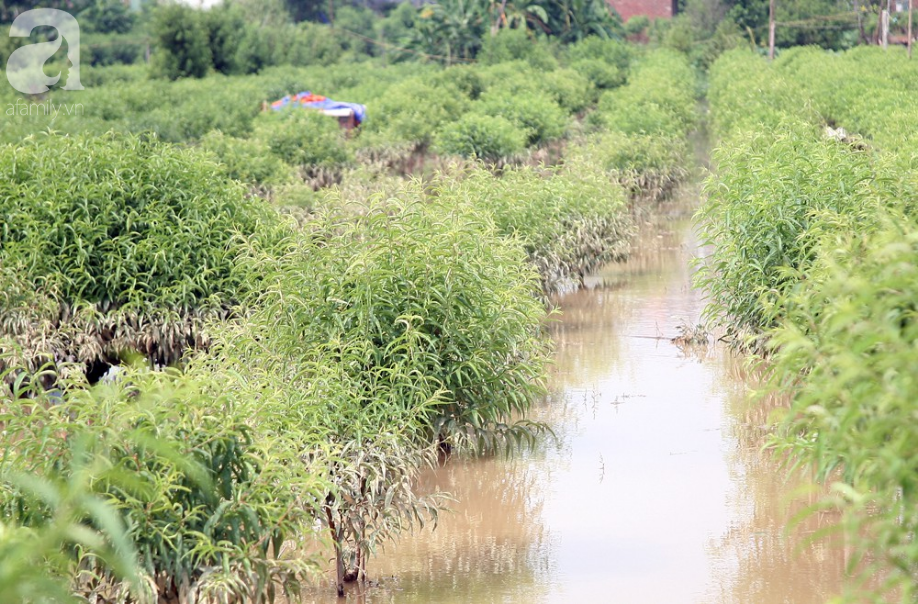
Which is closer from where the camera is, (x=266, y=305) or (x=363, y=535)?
(x=363, y=535)

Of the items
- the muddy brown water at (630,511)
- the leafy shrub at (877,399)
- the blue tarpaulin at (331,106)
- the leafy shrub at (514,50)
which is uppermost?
the leafy shrub at (877,399)

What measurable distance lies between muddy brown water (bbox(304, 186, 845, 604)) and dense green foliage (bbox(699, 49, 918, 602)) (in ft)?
1.78

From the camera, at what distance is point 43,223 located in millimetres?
11195

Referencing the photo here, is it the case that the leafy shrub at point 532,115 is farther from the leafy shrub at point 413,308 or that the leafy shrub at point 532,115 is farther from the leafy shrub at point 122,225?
the leafy shrub at point 413,308

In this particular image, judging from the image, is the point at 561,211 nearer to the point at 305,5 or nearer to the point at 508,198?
the point at 508,198

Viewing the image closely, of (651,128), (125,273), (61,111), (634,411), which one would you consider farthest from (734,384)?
(61,111)

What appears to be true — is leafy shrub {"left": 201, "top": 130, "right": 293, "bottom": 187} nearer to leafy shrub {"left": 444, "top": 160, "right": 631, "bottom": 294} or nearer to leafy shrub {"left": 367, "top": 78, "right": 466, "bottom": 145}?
leafy shrub {"left": 444, "top": 160, "right": 631, "bottom": 294}

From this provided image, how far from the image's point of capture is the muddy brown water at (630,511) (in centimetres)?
735

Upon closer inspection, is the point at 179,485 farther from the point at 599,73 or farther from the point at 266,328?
the point at 599,73

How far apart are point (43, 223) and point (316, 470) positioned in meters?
6.15

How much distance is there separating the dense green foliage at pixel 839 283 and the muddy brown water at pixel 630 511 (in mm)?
544

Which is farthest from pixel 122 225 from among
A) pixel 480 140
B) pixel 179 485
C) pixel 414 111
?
pixel 414 111

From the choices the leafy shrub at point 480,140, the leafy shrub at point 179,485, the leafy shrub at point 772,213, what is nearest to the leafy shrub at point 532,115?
the leafy shrub at point 480,140

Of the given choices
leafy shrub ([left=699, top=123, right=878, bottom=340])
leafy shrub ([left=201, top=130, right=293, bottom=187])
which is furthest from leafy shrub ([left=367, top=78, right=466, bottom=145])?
leafy shrub ([left=699, top=123, right=878, bottom=340])
